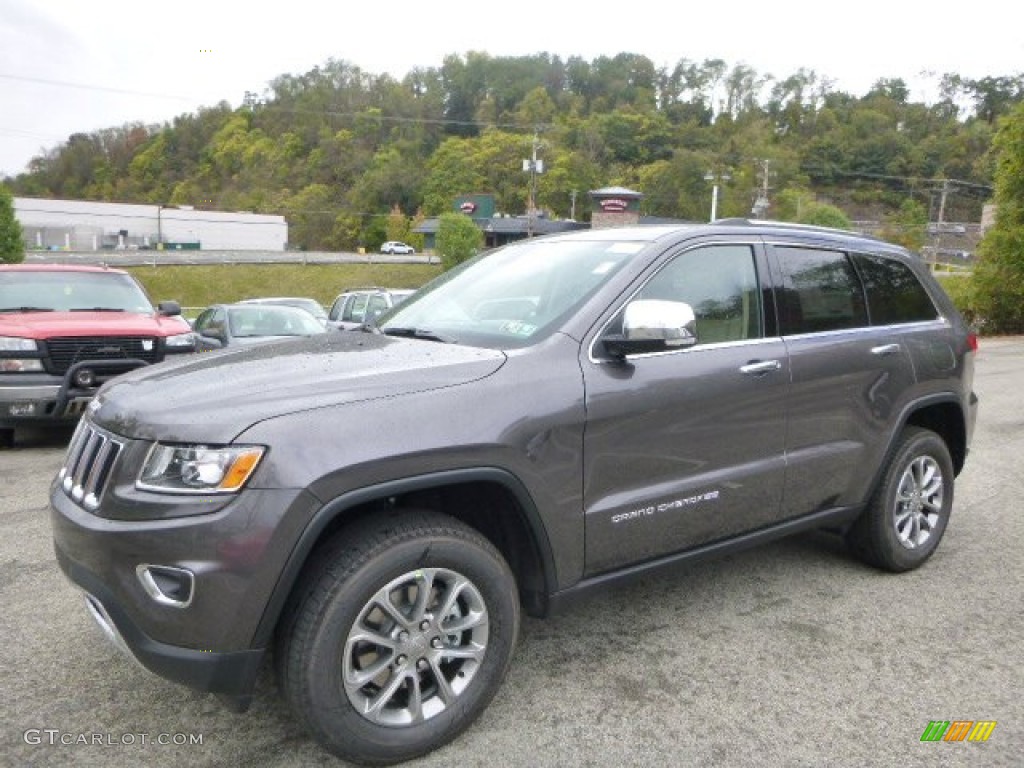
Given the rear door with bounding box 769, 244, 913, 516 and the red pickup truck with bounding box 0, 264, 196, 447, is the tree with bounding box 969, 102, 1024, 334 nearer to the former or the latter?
the rear door with bounding box 769, 244, 913, 516

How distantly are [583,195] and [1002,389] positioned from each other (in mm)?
85123

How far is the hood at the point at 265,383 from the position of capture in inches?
94.6

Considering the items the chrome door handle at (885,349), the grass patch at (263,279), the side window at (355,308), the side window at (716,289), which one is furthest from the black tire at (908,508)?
the grass patch at (263,279)

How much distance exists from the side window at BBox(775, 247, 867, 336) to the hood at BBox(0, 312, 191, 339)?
5811mm

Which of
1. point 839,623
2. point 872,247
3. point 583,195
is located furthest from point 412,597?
point 583,195

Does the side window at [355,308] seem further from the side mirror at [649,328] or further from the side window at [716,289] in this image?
the side mirror at [649,328]

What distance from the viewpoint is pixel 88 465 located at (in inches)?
104

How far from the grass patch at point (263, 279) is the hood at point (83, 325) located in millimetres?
41914

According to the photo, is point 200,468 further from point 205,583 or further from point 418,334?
point 418,334

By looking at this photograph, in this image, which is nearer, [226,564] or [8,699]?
[226,564]

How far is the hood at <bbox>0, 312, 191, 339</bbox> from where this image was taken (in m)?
6.88

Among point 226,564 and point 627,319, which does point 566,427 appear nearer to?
point 627,319

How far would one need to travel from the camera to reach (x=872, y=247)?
4316 millimetres

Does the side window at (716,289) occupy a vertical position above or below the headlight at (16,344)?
above
